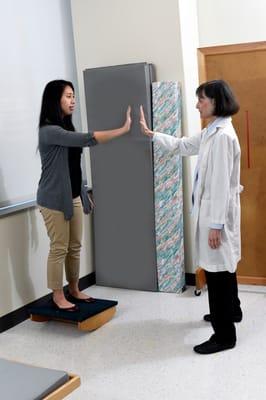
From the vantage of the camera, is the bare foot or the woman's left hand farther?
the bare foot

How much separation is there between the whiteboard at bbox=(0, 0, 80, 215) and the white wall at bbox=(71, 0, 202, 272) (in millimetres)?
250

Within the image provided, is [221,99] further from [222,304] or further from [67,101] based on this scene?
[222,304]

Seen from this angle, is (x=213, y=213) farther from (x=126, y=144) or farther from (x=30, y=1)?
(x=30, y=1)

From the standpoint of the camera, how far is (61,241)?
3639mm

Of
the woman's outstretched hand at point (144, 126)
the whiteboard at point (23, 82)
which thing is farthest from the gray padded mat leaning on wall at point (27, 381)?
the woman's outstretched hand at point (144, 126)

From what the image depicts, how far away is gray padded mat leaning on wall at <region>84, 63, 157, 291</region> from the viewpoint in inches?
163

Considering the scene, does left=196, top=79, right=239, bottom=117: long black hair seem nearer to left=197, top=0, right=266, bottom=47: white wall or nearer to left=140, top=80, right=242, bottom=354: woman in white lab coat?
left=140, top=80, right=242, bottom=354: woman in white lab coat

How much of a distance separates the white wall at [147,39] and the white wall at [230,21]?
0.08 metres

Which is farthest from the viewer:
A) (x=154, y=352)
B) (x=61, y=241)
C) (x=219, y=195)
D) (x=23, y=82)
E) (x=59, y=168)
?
(x=23, y=82)

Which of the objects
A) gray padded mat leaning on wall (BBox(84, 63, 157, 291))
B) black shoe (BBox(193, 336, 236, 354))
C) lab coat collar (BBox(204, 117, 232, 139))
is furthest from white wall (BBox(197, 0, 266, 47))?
black shoe (BBox(193, 336, 236, 354))

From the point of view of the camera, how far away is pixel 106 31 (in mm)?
4305

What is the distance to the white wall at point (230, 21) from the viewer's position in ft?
13.1

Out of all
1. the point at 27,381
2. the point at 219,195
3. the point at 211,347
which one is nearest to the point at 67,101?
the point at 219,195

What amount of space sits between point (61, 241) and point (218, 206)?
45.7 inches
